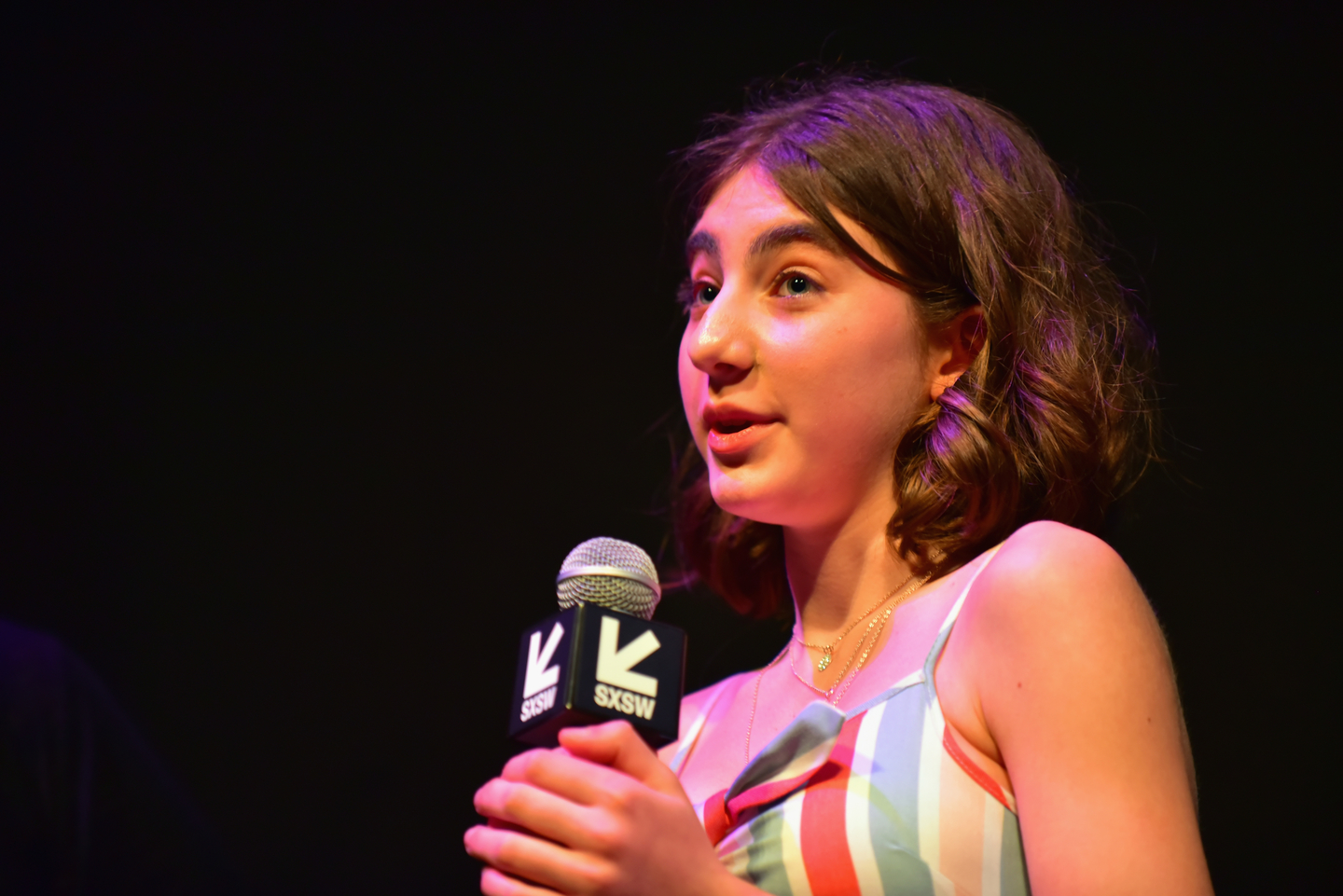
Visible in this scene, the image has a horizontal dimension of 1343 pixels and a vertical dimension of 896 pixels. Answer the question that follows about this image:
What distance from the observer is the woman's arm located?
3.17ft

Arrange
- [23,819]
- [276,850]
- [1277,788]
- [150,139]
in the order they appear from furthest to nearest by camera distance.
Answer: [150,139]
[276,850]
[1277,788]
[23,819]

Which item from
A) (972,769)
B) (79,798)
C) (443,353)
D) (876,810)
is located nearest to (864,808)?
(876,810)

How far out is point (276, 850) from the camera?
204cm

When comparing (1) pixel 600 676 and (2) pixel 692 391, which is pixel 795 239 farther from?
(1) pixel 600 676

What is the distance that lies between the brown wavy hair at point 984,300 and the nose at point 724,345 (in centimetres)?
18

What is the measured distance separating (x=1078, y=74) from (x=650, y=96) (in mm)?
896

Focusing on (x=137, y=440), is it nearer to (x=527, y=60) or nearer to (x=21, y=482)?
(x=21, y=482)

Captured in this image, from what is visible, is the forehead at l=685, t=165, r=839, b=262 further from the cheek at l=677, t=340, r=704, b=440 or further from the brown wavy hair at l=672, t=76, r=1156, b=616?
the cheek at l=677, t=340, r=704, b=440

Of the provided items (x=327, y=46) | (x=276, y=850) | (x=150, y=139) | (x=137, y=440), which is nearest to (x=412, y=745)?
(x=276, y=850)

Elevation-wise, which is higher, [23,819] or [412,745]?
Result: [412,745]

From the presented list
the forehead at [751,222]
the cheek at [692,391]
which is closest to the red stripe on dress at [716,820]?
the cheek at [692,391]

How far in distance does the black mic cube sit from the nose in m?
0.52

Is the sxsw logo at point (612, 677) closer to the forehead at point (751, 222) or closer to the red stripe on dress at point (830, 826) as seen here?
the red stripe on dress at point (830, 826)

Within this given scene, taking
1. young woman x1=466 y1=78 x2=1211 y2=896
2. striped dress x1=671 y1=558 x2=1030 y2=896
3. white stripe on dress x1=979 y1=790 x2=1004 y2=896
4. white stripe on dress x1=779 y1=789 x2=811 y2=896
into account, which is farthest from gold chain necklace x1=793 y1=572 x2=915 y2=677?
white stripe on dress x1=979 y1=790 x2=1004 y2=896
